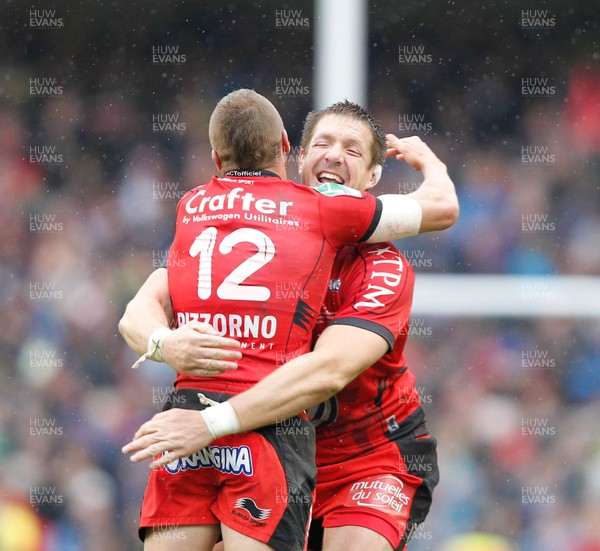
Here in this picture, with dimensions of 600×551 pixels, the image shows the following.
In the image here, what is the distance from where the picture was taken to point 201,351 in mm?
2656

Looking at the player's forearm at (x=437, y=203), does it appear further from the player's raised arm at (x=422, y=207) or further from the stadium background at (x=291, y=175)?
the stadium background at (x=291, y=175)

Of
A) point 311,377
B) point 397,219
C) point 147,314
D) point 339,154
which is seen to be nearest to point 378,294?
point 397,219

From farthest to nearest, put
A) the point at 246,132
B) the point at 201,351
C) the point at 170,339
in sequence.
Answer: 1. the point at 246,132
2. the point at 170,339
3. the point at 201,351

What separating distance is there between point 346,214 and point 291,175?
11.3 ft

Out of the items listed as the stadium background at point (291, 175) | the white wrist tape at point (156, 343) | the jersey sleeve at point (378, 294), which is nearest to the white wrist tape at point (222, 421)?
the white wrist tape at point (156, 343)

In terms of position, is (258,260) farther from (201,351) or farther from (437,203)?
(437,203)

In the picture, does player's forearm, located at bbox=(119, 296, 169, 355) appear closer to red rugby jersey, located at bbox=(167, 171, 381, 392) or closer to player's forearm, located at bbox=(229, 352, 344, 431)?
red rugby jersey, located at bbox=(167, 171, 381, 392)

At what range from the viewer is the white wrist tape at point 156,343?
2818 mm

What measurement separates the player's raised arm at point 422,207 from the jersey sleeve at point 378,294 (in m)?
0.15

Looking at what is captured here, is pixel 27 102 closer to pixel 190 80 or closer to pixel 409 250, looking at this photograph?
pixel 190 80

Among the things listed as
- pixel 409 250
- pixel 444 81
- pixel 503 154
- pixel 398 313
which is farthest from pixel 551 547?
pixel 398 313

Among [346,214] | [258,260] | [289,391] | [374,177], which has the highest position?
[374,177]

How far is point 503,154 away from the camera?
21.9 ft

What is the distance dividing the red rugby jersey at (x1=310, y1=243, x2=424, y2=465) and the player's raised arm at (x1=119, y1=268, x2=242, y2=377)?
0.51 metres
